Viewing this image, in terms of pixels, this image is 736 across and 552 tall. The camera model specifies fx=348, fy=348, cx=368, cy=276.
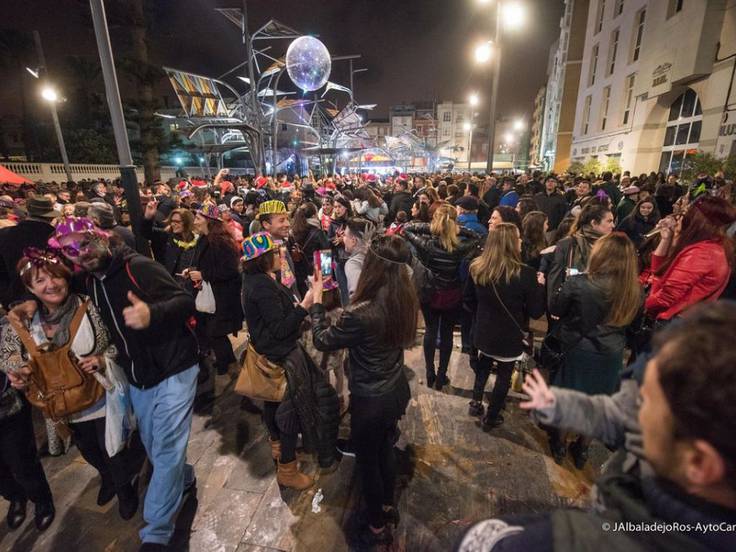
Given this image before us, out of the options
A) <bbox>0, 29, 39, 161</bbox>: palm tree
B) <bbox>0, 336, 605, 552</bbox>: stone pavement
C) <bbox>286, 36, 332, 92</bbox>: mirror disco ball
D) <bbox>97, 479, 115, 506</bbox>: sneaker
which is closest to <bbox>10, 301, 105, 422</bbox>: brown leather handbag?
<bbox>97, 479, 115, 506</bbox>: sneaker

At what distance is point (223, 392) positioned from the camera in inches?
169

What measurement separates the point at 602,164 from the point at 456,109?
75808 millimetres

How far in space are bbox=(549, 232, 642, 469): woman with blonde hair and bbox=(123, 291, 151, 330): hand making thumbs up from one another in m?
3.14

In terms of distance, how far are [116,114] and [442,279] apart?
4355 millimetres

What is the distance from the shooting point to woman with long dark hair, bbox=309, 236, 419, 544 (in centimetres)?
220

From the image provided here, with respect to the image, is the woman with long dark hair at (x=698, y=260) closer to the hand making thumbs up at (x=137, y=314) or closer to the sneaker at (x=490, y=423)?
the sneaker at (x=490, y=423)

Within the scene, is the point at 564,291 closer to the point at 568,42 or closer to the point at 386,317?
the point at 386,317

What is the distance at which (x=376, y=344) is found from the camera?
2.24 m

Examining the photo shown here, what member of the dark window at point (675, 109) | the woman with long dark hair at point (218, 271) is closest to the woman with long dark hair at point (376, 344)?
the woman with long dark hair at point (218, 271)

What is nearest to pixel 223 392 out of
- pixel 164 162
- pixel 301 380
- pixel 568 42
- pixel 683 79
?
pixel 301 380

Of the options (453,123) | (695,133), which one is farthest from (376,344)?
(453,123)

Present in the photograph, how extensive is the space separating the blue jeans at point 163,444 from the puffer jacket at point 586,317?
10.2 feet

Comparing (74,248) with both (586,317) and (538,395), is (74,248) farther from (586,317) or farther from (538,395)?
(586,317)

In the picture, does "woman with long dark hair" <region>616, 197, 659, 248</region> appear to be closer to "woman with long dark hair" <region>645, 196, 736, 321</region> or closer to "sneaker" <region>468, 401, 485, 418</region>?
"woman with long dark hair" <region>645, 196, 736, 321</region>
